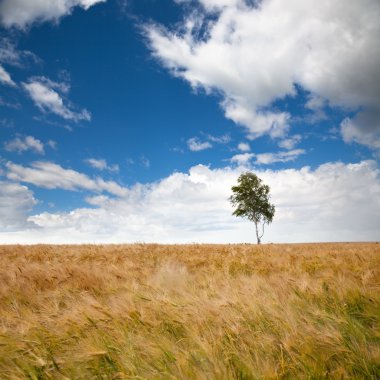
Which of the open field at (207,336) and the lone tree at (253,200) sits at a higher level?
the lone tree at (253,200)

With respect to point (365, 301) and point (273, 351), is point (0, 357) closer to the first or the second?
point (273, 351)

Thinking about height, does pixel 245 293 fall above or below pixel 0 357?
above

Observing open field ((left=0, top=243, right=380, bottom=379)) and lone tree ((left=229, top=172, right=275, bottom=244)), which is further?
lone tree ((left=229, top=172, right=275, bottom=244))

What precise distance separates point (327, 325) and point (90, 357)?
2.18m

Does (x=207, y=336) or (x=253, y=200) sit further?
(x=253, y=200)

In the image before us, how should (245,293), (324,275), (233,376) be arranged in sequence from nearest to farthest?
(233,376), (245,293), (324,275)

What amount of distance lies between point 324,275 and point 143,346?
11.8 feet

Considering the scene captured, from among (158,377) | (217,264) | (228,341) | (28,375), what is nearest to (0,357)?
(28,375)

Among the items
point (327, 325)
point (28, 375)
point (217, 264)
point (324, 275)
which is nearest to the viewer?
point (28, 375)

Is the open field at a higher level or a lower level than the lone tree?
lower

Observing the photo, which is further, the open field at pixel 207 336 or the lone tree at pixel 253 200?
the lone tree at pixel 253 200

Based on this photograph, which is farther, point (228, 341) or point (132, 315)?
point (132, 315)

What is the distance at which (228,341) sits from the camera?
263cm

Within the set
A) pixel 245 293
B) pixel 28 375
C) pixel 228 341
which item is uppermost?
pixel 245 293
